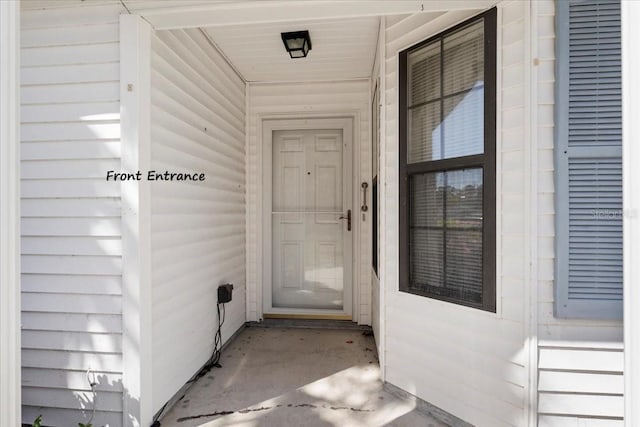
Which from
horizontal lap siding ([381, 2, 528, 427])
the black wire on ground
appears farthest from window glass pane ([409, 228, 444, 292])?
the black wire on ground

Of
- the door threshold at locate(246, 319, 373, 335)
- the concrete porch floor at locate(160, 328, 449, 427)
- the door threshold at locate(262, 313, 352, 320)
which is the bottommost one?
the concrete porch floor at locate(160, 328, 449, 427)

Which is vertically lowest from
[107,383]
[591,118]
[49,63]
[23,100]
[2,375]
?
[107,383]

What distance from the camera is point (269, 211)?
12.4 feet

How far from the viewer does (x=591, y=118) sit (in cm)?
162

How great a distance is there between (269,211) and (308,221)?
43cm

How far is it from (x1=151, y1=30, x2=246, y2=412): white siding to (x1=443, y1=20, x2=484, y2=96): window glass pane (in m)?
1.66

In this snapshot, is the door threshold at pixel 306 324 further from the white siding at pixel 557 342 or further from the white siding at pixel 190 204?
the white siding at pixel 557 342

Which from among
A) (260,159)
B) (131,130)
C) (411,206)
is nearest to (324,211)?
(260,159)

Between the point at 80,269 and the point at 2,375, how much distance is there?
1.20m

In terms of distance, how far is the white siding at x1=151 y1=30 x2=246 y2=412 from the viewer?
6.70 feet

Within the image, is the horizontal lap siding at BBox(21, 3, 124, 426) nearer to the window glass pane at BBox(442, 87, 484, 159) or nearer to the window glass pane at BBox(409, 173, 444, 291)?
the window glass pane at BBox(409, 173, 444, 291)

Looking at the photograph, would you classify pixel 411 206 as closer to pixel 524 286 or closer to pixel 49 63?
pixel 524 286

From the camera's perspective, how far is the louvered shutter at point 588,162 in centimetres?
160

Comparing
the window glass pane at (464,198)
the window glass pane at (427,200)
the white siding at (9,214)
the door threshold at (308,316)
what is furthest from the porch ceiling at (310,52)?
the door threshold at (308,316)
